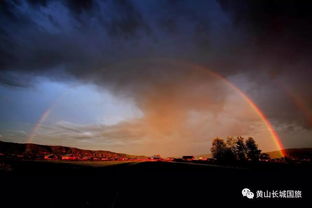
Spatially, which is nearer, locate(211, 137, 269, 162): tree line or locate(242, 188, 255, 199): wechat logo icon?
locate(242, 188, 255, 199): wechat logo icon

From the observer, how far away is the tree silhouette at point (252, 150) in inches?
2926

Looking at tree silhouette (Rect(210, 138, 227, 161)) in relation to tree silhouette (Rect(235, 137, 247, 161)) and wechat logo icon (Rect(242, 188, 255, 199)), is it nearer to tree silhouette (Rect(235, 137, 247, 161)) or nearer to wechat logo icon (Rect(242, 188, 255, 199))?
tree silhouette (Rect(235, 137, 247, 161))

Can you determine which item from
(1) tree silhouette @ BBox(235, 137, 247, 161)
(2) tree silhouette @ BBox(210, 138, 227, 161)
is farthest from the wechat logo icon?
(1) tree silhouette @ BBox(235, 137, 247, 161)

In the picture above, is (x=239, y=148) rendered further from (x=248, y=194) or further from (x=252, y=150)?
(x=248, y=194)

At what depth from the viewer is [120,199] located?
327 inches

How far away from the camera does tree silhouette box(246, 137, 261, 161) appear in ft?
244

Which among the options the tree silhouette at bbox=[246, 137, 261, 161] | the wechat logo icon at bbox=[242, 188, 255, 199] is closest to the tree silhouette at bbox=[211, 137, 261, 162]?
the tree silhouette at bbox=[246, 137, 261, 161]

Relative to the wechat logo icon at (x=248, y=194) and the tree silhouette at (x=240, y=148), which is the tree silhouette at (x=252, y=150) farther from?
the wechat logo icon at (x=248, y=194)

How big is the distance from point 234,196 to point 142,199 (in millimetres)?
4368

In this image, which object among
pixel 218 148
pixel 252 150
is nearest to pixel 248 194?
pixel 218 148

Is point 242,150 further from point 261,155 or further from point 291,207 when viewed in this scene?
point 291,207

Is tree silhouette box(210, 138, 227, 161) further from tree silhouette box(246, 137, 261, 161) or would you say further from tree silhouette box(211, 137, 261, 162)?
tree silhouette box(246, 137, 261, 161)

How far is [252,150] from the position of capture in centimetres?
7512

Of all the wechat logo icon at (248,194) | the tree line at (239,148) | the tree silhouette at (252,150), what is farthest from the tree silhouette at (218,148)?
the wechat logo icon at (248,194)
